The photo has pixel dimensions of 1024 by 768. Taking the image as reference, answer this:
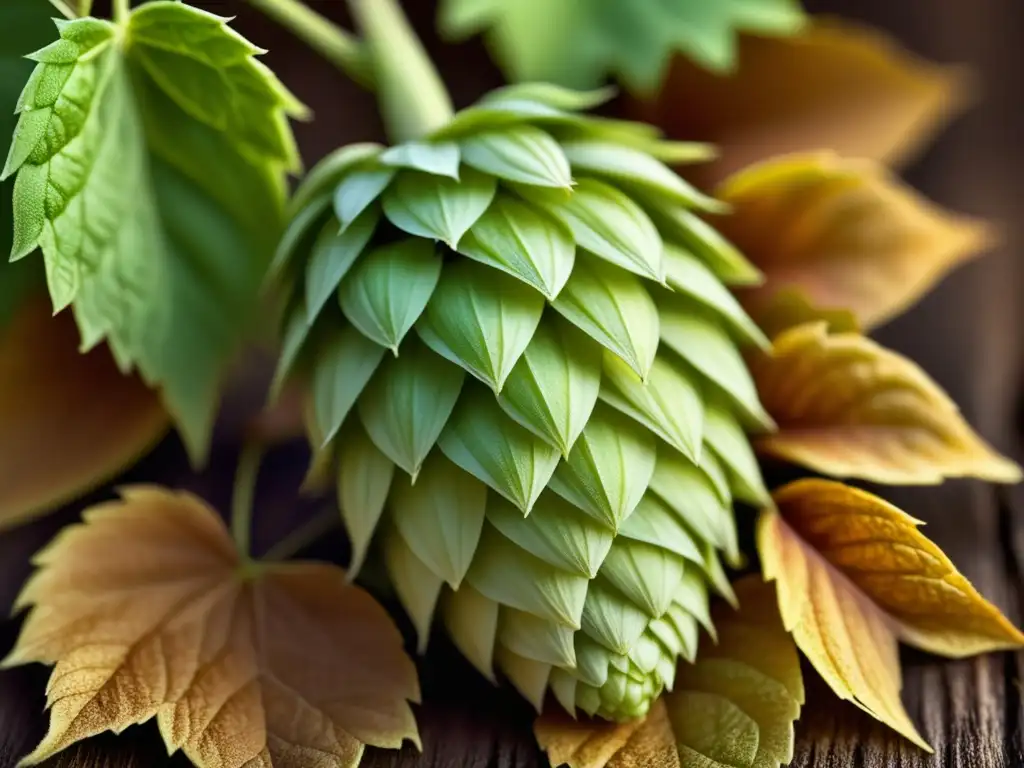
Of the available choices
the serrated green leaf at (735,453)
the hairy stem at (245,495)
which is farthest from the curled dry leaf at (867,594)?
the hairy stem at (245,495)

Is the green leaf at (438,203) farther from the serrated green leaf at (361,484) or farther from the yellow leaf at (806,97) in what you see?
the yellow leaf at (806,97)

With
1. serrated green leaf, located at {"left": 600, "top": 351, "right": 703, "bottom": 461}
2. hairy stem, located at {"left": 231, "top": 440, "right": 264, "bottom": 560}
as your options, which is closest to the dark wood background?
hairy stem, located at {"left": 231, "top": 440, "right": 264, "bottom": 560}

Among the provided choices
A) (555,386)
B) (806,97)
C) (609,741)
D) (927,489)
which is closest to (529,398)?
(555,386)

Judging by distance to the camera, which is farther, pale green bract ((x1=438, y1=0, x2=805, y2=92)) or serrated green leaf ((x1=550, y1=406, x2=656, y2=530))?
pale green bract ((x1=438, y1=0, x2=805, y2=92))

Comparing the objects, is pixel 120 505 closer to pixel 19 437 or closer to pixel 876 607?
pixel 19 437

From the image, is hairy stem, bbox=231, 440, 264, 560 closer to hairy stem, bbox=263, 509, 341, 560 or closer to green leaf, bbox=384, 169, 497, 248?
hairy stem, bbox=263, 509, 341, 560
